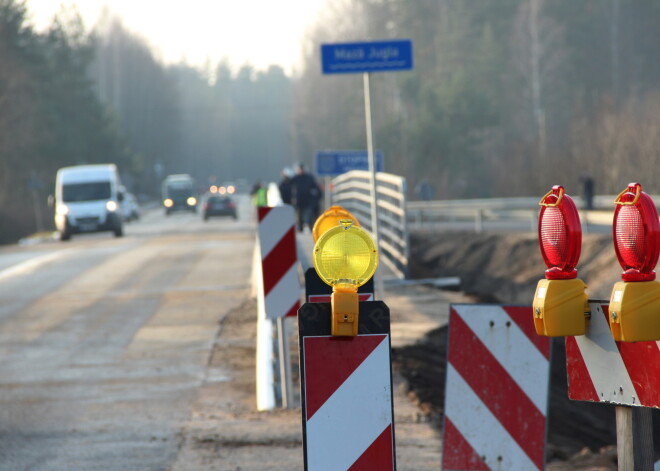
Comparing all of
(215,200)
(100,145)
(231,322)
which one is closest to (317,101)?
(100,145)

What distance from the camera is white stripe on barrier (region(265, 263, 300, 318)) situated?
28.3 feet

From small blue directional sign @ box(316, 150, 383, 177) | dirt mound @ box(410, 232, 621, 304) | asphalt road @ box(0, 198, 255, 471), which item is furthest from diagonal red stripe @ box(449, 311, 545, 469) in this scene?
small blue directional sign @ box(316, 150, 383, 177)

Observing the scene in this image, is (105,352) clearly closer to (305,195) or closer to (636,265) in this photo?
(636,265)

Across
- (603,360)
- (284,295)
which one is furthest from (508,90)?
(603,360)

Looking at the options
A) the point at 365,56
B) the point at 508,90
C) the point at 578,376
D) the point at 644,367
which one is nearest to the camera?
the point at 644,367

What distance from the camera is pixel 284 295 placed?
8.66m

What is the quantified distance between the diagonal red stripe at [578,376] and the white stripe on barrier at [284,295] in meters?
4.52

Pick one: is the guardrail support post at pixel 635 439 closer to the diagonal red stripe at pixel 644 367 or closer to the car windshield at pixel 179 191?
the diagonal red stripe at pixel 644 367

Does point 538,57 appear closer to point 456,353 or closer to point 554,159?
point 554,159

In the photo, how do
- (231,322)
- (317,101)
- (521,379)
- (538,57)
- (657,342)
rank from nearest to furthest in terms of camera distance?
(657,342) → (521,379) → (231,322) → (538,57) → (317,101)

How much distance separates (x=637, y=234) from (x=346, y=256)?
0.91 meters

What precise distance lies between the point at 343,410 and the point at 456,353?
175cm

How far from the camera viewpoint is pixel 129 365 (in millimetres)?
11664

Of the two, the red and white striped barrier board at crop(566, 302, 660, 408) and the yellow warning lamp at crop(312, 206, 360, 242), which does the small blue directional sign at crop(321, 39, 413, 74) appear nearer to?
the yellow warning lamp at crop(312, 206, 360, 242)
